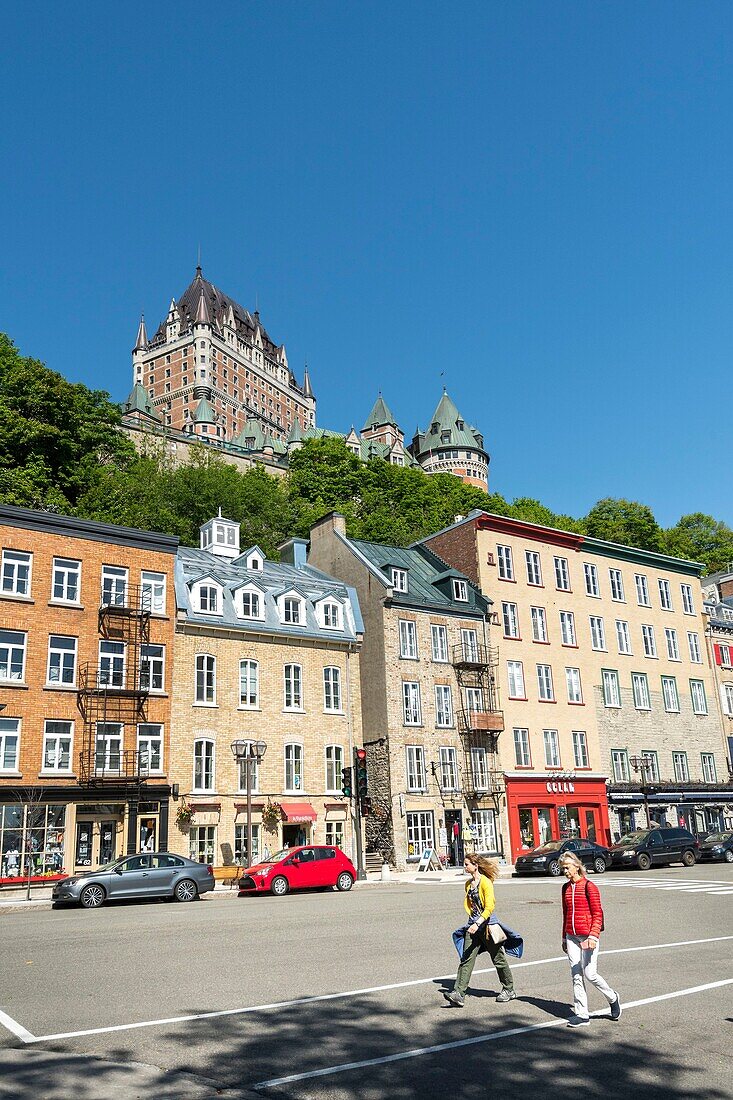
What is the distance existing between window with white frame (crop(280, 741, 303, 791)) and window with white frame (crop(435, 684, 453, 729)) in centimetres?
724

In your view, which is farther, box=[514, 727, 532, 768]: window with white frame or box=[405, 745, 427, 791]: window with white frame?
box=[514, 727, 532, 768]: window with white frame

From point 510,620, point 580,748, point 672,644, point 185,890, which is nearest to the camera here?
point 185,890

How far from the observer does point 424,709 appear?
41531 millimetres

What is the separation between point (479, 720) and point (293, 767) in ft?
31.4

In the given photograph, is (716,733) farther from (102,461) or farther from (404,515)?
(102,461)

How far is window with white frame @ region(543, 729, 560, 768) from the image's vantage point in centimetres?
4541

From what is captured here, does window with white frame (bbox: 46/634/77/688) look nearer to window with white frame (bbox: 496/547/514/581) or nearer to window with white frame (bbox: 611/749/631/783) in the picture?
window with white frame (bbox: 496/547/514/581)

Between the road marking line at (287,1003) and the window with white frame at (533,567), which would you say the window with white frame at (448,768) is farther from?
the road marking line at (287,1003)

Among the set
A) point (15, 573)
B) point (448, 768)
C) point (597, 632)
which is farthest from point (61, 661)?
point (597, 632)

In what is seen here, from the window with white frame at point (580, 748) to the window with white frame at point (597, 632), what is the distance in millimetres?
5112

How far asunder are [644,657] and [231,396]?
129534 mm

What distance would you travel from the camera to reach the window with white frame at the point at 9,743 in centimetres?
3089

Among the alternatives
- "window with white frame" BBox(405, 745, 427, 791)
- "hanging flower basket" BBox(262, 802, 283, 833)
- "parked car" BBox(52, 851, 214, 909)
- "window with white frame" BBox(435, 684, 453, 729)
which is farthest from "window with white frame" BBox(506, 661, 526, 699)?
"parked car" BBox(52, 851, 214, 909)

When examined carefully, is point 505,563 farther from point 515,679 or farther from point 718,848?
point 718,848
